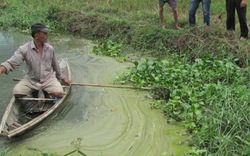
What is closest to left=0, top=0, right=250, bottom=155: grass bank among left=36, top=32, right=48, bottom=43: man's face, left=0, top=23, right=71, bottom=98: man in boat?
left=0, top=23, right=71, bottom=98: man in boat

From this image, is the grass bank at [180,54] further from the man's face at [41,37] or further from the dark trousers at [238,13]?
the man's face at [41,37]

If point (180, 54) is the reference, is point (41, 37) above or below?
above

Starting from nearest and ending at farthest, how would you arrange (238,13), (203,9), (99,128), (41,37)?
(99,128)
(41,37)
(238,13)
(203,9)

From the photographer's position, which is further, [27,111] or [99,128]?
[27,111]

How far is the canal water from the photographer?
4.04 metres

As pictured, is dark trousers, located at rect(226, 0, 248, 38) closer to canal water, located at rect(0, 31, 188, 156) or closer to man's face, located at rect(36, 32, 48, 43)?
canal water, located at rect(0, 31, 188, 156)

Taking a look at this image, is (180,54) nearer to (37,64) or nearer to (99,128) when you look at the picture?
(99,128)

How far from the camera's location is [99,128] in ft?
14.9

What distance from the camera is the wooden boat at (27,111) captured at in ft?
13.9

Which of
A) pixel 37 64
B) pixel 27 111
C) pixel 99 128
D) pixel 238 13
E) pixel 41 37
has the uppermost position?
pixel 41 37

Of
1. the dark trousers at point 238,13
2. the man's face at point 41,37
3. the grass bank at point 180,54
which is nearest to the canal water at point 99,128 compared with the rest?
the grass bank at point 180,54

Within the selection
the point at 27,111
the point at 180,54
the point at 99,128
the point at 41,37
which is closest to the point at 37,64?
the point at 41,37

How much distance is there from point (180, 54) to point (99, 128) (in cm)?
297

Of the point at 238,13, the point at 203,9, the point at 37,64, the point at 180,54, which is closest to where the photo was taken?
the point at 37,64
